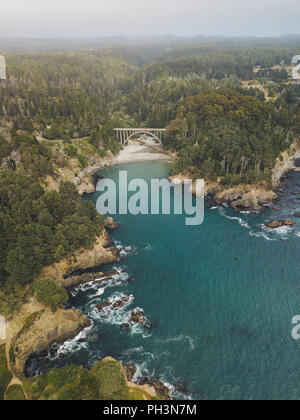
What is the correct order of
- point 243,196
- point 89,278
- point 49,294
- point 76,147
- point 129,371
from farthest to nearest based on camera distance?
1. point 76,147
2. point 243,196
3. point 89,278
4. point 49,294
5. point 129,371

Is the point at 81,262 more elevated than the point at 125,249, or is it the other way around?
the point at 81,262

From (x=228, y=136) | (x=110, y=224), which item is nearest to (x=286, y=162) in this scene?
(x=228, y=136)

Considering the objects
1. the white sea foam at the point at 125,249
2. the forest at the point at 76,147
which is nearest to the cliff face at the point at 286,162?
the forest at the point at 76,147

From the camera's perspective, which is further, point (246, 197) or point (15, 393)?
point (246, 197)

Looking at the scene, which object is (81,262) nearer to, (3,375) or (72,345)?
(72,345)

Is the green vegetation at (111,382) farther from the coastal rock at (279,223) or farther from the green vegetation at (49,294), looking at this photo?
the coastal rock at (279,223)

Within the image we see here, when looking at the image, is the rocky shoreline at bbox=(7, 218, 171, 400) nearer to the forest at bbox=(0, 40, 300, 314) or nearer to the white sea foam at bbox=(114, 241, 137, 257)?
the forest at bbox=(0, 40, 300, 314)

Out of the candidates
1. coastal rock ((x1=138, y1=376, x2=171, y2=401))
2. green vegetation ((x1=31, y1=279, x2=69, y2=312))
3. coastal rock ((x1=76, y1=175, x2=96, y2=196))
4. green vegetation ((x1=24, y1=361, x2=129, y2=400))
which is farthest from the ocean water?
coastal rock ((x1=76, y1=175, x2=96, y2=196))
